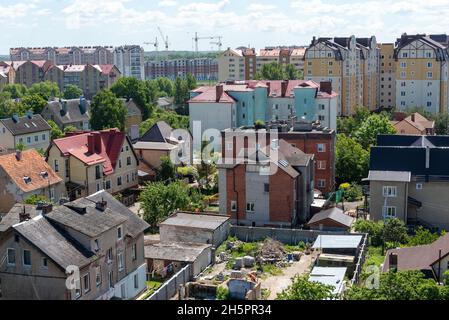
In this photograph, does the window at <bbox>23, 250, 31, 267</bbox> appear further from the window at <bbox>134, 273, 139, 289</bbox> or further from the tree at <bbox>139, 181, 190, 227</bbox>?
the tree at <bbox>139, 181, 190, 227</bbox>

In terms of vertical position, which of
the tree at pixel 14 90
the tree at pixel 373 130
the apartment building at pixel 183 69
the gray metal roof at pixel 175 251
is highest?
the apartment building at pixel 183 69

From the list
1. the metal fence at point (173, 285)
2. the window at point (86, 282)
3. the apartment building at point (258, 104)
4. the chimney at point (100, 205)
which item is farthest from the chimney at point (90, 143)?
the window at point (86, 282)

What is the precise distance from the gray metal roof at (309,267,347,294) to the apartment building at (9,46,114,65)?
116908 mm

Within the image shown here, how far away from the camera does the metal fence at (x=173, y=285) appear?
21041 millimetres

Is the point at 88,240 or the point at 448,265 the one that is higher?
the point at 88,240

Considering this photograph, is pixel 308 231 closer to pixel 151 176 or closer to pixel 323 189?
pixel 323 189

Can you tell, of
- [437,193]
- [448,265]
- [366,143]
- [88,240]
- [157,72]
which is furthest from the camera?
[157,72]

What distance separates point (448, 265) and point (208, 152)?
25.0m

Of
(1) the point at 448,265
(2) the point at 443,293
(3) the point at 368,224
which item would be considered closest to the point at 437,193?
(3) the point at 368,224

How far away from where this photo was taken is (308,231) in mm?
28688

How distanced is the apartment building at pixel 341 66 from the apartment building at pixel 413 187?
126 feet

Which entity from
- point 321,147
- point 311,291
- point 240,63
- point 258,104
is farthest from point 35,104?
point 311,291

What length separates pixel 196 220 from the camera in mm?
28969

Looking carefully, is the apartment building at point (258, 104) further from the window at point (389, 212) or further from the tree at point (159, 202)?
the tree at point (159, 202)
